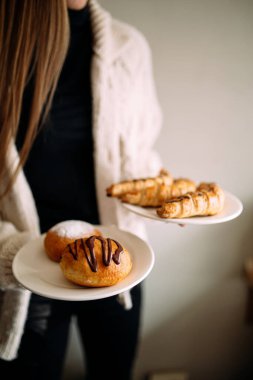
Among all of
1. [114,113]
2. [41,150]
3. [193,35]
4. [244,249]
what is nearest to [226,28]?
[193,35]

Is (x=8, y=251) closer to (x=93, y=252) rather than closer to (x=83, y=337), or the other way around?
(x=93, y=252)

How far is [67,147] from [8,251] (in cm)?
34

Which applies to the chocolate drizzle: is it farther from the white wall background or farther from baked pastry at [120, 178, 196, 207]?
the white wall background

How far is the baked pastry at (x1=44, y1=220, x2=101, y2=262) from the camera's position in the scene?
62 cm

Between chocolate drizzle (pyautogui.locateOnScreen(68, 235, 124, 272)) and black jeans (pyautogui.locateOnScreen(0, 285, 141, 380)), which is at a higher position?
chocolate drizzle (pyautogui.locateOnScreen(68, 235, 124, 272))

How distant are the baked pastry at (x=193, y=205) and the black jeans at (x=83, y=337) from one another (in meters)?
0.45

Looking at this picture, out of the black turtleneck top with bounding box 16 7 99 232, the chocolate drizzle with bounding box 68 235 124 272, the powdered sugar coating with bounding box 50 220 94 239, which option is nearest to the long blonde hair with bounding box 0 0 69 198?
the black turtleneck top with bounding box 16 7 99 232

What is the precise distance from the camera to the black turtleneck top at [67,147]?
0.84m

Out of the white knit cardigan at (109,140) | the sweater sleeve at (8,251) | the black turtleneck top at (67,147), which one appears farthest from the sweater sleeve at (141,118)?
the sweater sleeve at (8,251)

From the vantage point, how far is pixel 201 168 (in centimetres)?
118

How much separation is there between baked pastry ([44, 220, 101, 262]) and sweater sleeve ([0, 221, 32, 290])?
0.26 ft

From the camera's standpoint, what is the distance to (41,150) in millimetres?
842

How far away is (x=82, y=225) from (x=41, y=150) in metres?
0.29

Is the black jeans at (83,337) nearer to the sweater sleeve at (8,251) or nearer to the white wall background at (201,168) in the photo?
the sweater sleeve at (8,251)
